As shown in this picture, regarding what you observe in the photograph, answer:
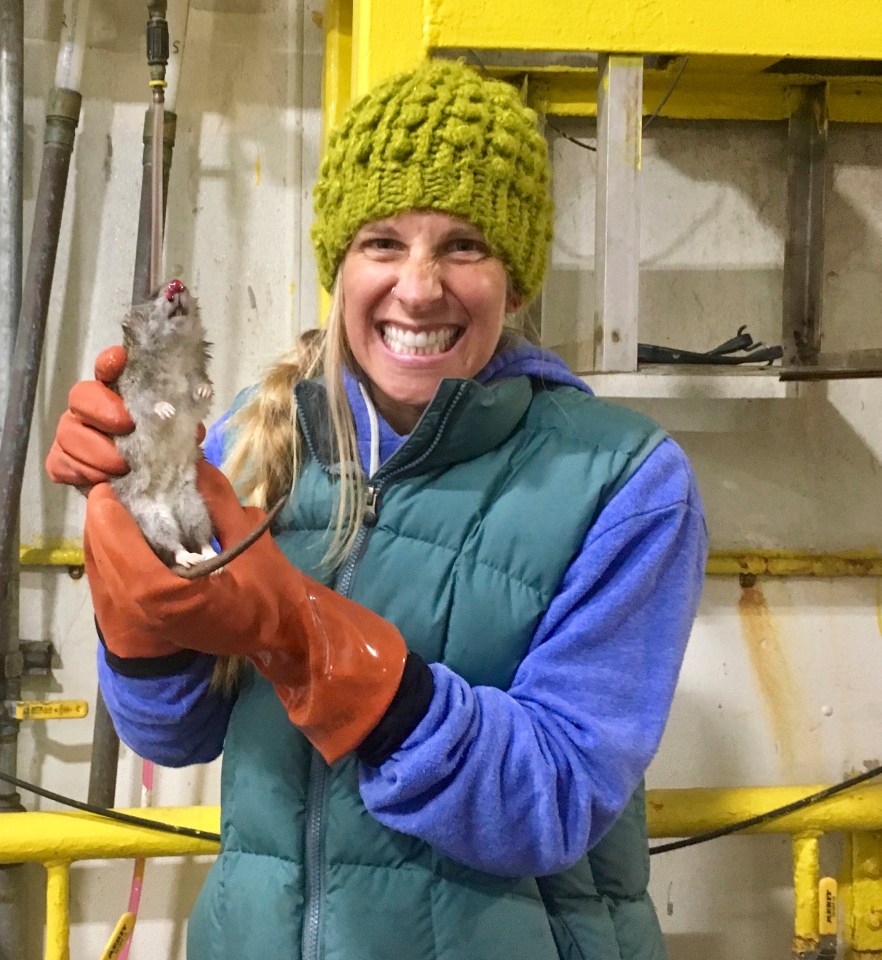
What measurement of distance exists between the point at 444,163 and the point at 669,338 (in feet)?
2.07

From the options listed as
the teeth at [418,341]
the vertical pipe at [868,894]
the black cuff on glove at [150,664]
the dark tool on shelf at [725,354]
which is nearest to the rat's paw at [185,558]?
the black cuff on glove at [150,664]

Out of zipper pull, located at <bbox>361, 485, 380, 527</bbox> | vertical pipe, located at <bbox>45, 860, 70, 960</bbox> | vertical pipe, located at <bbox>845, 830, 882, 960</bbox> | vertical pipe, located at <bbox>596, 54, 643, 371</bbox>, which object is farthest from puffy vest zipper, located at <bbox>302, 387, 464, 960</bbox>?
vertical pipe, located at <bbox>845, 830, 882, 960</bbox>

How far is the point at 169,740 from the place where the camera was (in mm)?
726

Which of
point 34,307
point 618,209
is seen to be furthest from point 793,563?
point 34,307

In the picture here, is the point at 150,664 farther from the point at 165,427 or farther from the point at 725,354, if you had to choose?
the point at 725,354

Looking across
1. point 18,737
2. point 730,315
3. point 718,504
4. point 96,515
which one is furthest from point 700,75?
point 18,737

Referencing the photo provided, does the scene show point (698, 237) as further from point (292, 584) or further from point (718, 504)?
point (292, 584)

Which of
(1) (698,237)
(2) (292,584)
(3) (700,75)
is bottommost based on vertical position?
(2) (292,584)

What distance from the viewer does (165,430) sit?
0.58 meters

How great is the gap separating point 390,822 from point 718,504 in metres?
0.78

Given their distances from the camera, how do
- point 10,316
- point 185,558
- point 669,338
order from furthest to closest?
1. point 669,338
2. point 10,316
3. point 185,558

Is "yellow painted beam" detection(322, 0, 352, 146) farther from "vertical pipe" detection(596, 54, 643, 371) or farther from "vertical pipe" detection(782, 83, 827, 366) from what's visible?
"vertical pipe" detection(782, 83, 827, 366)

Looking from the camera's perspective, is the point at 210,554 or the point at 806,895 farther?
the point at 806,895

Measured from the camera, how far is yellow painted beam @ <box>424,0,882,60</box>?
84 cm
